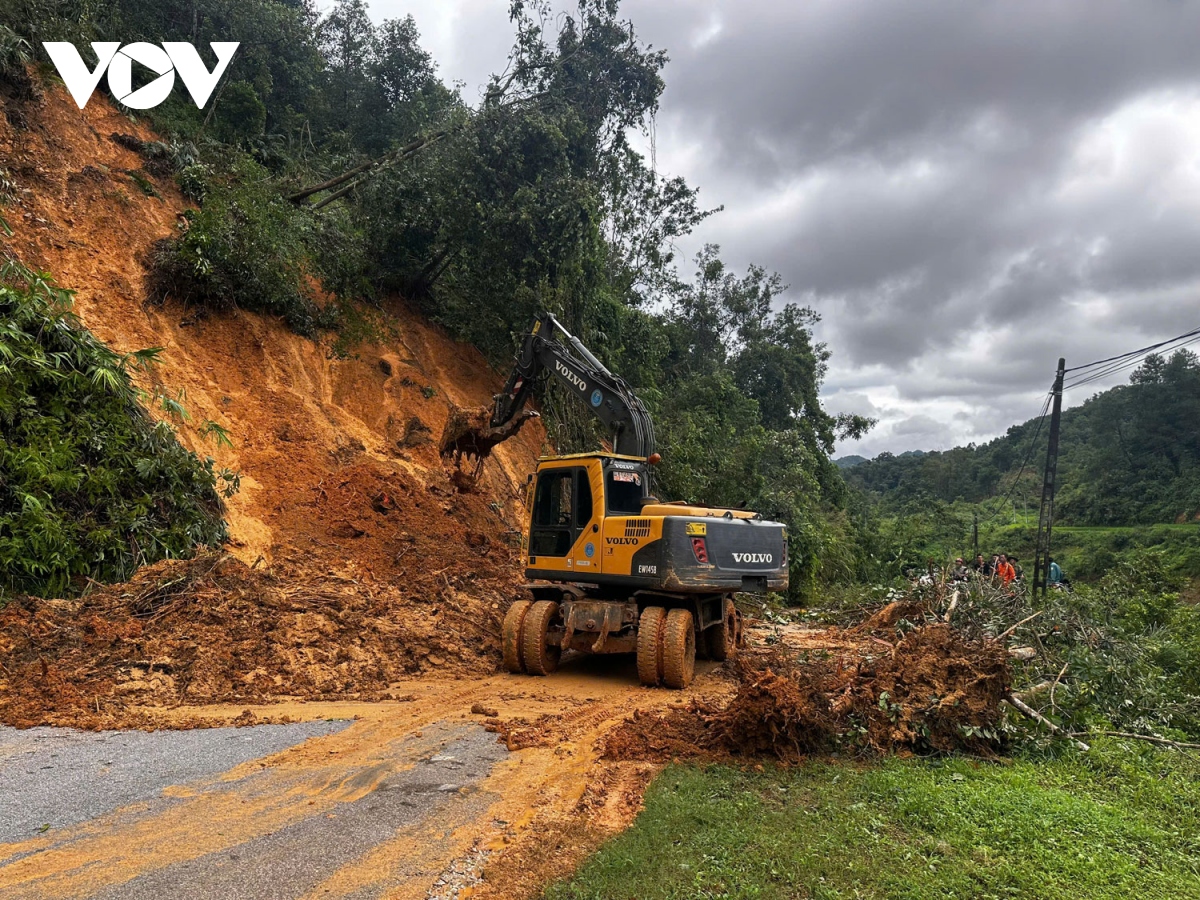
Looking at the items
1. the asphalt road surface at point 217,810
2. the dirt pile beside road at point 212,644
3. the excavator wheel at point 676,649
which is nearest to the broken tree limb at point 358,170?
the dirt pile beside road at point 212,644

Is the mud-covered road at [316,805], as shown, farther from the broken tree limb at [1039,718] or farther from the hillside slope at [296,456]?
the broken tree limb at [1039,718]

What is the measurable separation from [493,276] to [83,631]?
1166cm

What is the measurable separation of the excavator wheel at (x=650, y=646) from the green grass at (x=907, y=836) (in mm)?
2539

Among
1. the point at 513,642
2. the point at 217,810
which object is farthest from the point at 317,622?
the point at 217,810

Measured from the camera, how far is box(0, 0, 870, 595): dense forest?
15023mm

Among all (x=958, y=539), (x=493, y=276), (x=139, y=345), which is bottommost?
(x=958, y=539)

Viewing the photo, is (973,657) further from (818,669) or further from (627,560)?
(627,560)

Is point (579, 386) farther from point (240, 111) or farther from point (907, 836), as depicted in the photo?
point (240, 111)

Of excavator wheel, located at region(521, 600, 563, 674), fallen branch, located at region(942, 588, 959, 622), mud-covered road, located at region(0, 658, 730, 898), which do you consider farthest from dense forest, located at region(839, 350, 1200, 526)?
mud-covered road, located at region(0, 658, 730, 898)

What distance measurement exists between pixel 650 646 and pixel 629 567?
0.89 meters

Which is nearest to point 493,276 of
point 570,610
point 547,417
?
point 547,417

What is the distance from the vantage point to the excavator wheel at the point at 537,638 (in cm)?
837

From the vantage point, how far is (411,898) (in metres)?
3.48

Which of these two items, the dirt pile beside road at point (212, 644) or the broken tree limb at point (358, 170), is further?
the broken tree limb at point (358, 170)
